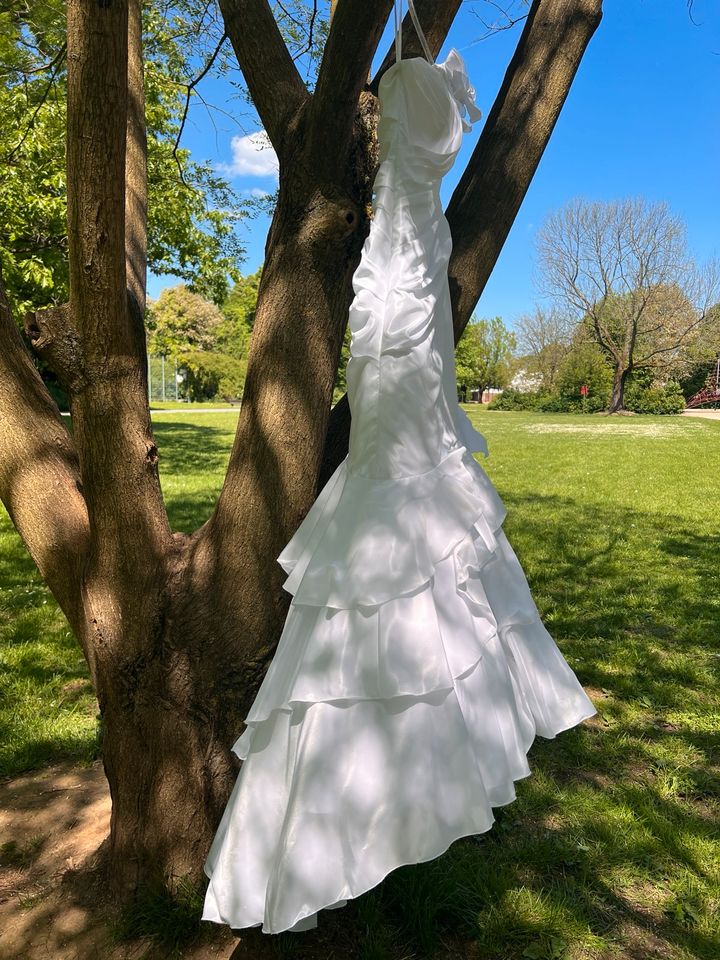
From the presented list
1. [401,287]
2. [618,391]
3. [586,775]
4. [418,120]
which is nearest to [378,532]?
[401,287]

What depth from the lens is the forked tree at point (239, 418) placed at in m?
1.98

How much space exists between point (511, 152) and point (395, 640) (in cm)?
173

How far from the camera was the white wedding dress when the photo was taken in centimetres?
166

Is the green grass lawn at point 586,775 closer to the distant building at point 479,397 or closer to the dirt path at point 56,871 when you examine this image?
the dirt path at point 56,871

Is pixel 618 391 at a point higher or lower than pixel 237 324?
lower

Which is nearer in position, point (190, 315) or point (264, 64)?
point (264, 64)

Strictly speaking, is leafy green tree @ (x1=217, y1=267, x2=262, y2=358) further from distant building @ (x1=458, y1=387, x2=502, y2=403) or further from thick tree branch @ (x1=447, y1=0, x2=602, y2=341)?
thick tree branch @ (x1=447, y1=0, x2=602, y2=341)

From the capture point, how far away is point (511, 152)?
240cm

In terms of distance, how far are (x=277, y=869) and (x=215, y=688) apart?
27.4 inches

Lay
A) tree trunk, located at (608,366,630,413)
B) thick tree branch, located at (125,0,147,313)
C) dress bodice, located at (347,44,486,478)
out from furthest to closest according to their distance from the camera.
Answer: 1. tree trunk, located at (608,366,630,413)
2. thick tree branch, located at (125,0,147,313)
3. dress bodice, located at (347,44,486,478)

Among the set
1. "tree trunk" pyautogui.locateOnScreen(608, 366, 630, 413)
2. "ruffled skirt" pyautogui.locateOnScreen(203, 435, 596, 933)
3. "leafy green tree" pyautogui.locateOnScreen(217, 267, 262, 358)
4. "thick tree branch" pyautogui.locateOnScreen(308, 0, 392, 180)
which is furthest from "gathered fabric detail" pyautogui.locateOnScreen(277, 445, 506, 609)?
"leafy green tree" pyautogui.locateOnScreen(217, 267, 262, 358)

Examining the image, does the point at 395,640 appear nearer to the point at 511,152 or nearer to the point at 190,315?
the point at 511,152

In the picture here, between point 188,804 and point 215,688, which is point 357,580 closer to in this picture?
point 215,688

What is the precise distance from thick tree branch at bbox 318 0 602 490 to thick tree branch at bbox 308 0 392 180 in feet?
1.99
